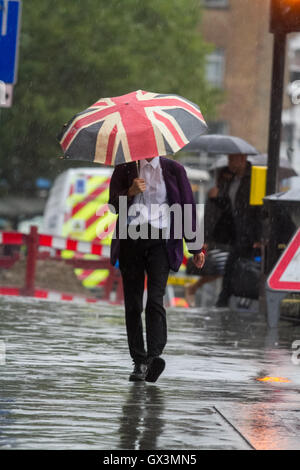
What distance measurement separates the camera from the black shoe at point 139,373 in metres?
8.44

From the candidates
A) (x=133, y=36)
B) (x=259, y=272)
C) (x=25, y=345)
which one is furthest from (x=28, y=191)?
(x=25, y=345)

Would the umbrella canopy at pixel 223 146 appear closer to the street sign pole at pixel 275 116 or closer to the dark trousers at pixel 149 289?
the street sign pole at pixel 275 116

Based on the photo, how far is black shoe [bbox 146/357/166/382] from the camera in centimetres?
826

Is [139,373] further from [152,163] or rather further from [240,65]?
[240,65]

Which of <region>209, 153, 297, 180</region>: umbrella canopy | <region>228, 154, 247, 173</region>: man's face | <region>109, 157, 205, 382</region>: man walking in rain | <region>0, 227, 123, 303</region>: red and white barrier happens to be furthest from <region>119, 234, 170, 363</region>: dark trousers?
<region>0, 227, 123, 303</region>: red and white barrier

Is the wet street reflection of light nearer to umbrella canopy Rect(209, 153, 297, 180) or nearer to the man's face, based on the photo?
the man's face

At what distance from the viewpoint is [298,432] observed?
6609 mm

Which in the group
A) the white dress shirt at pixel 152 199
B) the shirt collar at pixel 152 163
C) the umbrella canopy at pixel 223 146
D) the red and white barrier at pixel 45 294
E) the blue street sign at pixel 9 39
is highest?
the blue street sign at pixel 9 39

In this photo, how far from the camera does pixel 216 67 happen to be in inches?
2243

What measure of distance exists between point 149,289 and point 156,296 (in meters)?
0.11

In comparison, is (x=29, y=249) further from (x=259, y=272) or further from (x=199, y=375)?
(x=199, y=375)

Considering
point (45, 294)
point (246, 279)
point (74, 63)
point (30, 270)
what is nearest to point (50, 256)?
point (45, 294)

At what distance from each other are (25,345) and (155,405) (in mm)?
3024

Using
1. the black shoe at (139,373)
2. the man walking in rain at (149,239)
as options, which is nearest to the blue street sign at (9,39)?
the man walking in rain at (149,239)
